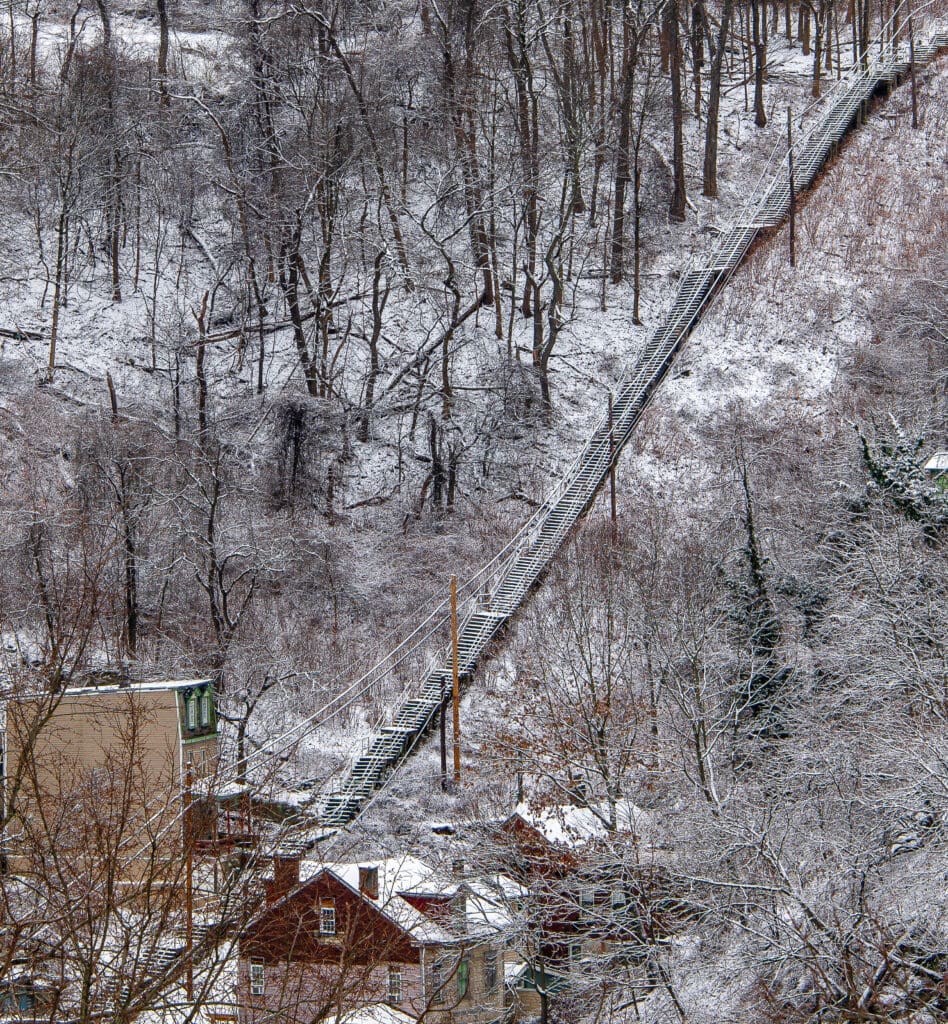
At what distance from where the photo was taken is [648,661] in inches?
1137

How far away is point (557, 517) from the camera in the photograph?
1431 inches

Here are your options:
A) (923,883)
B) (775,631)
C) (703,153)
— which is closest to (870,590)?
(775,631)

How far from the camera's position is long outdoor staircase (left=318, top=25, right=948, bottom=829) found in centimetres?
3009

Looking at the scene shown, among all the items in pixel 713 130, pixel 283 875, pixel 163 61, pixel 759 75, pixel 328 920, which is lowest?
pixel 328 920

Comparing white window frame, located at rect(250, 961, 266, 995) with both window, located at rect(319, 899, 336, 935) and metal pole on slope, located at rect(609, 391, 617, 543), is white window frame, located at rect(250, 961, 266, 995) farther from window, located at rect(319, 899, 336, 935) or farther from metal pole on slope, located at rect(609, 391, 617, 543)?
metal pole on slope, located at rect(609, 391, 617, 543)

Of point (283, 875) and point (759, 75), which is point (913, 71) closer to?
point (759, 75)

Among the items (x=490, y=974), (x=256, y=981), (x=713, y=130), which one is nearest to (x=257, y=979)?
(x=256, y=981)

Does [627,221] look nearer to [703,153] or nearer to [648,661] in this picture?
[703,153]

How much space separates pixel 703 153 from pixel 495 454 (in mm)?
16774

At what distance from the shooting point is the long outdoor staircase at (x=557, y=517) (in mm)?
30094

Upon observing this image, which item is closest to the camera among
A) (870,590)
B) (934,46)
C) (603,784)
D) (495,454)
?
(870,590)

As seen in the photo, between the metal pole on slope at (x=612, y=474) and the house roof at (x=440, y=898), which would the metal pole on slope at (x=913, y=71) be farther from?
the house roof at (x=440, y=898)

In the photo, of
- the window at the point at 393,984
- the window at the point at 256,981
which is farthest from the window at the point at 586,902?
the window at the point at 393,984

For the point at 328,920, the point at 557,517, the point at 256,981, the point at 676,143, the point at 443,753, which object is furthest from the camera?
the point at 676,143
